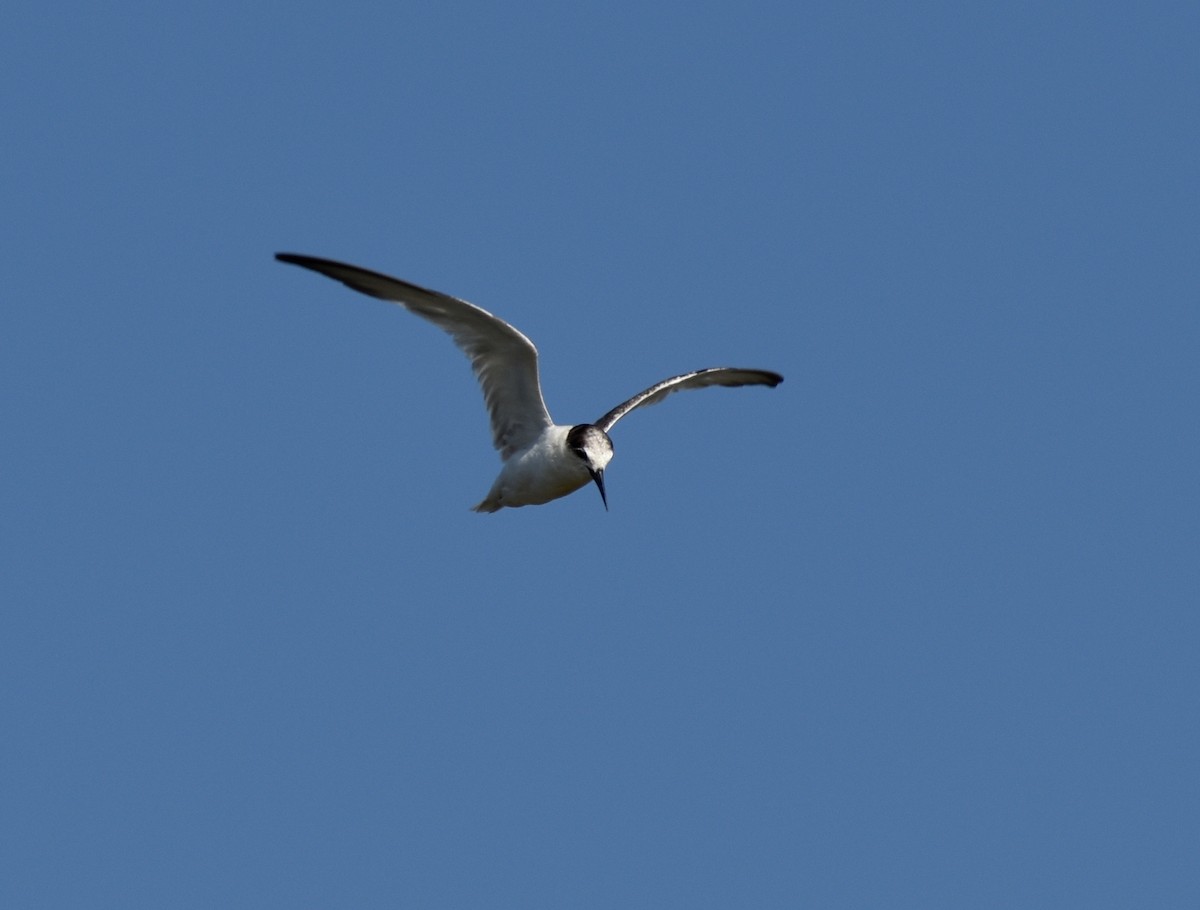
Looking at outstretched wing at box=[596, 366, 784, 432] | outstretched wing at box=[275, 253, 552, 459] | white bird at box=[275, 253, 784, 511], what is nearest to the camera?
outstretched wing at box=[275, 253, 552, 459]

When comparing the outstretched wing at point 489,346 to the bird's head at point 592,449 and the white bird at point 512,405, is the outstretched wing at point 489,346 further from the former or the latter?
the bird's head at point 592,449

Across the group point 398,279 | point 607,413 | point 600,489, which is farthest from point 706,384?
point 398,279

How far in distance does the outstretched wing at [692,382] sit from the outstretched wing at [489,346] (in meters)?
0.90

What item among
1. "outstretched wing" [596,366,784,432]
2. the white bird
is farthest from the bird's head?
"outstretched wing" [596,366,784,432]

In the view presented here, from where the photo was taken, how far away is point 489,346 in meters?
17.9

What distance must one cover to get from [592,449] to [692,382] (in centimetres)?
422

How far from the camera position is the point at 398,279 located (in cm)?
1645

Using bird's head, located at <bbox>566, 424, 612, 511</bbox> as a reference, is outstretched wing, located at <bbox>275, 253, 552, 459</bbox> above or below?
above

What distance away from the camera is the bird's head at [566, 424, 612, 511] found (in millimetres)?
17141

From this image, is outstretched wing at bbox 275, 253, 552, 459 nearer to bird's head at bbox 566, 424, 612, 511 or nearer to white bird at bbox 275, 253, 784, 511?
white bird at bbox 275, 253, 784, 511

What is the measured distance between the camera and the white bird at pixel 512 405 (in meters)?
16.6

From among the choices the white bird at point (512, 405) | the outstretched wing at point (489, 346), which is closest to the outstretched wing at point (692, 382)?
the white bird at point (512, 405)

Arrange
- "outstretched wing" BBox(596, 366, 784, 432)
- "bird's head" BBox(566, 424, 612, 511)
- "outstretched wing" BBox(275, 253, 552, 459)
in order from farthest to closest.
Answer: "outstretched wing" BBox(596, 366, 784, 432) → "bird's head" BBox(566, 424, 612, 511) → "outstretched wing" BBox(275, 253, 552, 459)

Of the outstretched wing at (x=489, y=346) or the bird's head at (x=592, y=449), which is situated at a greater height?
the outstretched wing at (x=489, y=346)
